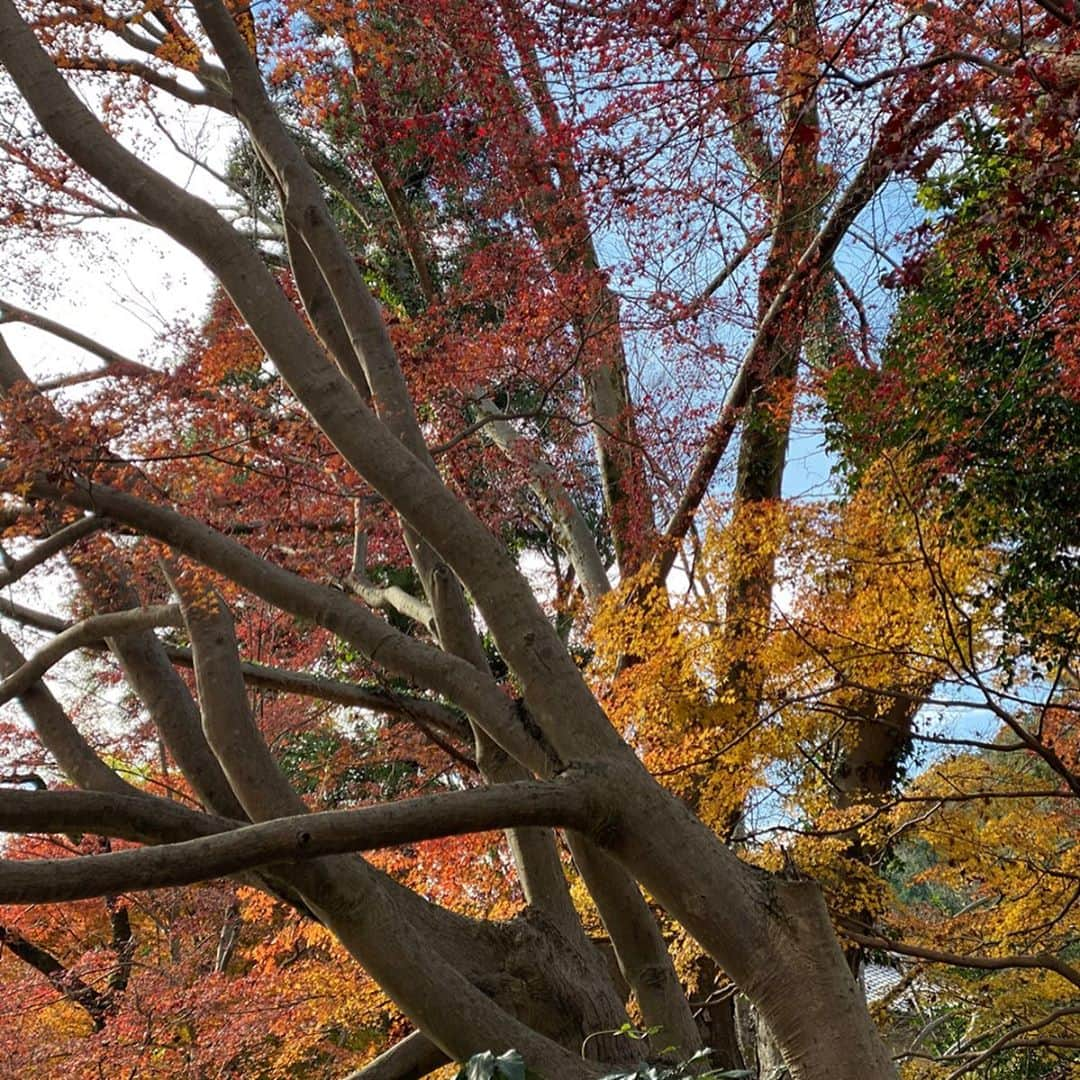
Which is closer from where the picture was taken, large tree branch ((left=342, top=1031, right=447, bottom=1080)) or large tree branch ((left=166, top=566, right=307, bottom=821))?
large tree branch ((left=166, top=566, right=307, bottom=821))

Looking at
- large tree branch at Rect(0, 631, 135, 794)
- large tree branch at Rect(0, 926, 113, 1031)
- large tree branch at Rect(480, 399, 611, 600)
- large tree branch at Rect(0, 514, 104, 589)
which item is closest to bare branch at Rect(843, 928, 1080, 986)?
large tree branch at Rect(0, 631, 135, 794)

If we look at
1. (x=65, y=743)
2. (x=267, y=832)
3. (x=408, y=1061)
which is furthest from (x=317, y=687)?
(x=267, y=832)

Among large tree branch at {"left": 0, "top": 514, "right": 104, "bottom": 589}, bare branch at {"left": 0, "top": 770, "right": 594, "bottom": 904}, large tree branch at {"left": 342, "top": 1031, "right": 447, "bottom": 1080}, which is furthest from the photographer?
large tree branch at {"left": 342, "top": 1031, "right": 447, "bottom": 1080}

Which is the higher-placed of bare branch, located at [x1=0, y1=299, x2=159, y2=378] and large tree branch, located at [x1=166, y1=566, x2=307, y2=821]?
bare branch, located at [x1=0, y1=299, x2=159, y2=378]

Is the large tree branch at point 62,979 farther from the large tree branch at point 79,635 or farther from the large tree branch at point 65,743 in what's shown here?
the large tree branch at point 79,635

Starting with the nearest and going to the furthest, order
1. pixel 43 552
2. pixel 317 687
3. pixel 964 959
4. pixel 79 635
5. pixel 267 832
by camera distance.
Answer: pixel 267 832 → pixel 43 552 → pixel 79 635 → pixel 964 959 → pixel 317 687

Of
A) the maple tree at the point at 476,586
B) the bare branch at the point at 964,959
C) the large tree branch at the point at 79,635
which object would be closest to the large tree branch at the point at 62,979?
the maple tree at the point at 476,586

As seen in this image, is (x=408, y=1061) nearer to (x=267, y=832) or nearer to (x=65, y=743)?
(x=65, y=743)

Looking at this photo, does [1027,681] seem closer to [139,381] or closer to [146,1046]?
[139,381]

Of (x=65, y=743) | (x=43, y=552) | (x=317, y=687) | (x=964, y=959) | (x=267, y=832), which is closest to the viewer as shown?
(x=267, y=832)

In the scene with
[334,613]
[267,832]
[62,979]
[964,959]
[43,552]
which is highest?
[43,552]

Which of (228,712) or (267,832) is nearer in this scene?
(267,832)

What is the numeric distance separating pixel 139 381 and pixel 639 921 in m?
5.20

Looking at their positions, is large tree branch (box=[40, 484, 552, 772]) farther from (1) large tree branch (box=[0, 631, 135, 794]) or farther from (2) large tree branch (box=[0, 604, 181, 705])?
(1) large tree branch (box=[0, 631, 135, 794])
